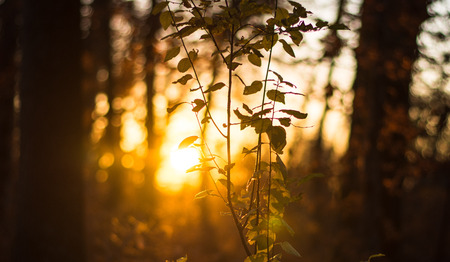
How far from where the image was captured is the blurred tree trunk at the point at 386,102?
21.3ft

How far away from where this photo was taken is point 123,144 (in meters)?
20.7

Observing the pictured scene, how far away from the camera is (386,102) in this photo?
22.9 ft

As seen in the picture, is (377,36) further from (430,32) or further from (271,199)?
(271,199)

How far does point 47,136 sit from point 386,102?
533 centimetres

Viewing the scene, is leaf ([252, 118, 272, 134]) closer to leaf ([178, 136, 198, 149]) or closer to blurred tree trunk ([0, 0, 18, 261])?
leaf ([178, 136, 198, 149])

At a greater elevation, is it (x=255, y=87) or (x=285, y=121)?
(x=255, y=87)

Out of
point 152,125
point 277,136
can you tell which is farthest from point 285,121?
point 152,125

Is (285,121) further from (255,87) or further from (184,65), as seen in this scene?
(184,65)

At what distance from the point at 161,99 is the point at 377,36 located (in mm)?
10670

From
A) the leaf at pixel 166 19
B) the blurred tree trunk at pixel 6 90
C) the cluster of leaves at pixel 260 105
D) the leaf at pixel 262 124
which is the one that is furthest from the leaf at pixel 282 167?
the blurred tree trunk at pixel 6 90

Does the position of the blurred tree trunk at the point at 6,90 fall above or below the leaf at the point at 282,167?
above

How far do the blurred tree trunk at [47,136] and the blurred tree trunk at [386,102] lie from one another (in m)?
4.25

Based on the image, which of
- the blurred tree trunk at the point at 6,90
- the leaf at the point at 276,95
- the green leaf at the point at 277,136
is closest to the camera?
the green leaf at the point at 277,136

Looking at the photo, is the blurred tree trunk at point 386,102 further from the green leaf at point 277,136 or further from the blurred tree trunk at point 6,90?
the blurred tree trunk at point 6,90
